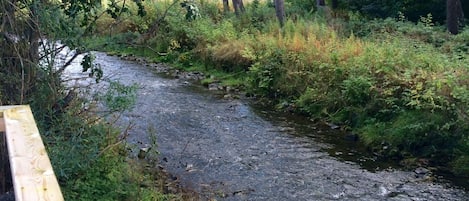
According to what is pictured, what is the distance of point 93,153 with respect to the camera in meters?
5.29

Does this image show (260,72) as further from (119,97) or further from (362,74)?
(119,97)

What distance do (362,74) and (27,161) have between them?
8.45 m

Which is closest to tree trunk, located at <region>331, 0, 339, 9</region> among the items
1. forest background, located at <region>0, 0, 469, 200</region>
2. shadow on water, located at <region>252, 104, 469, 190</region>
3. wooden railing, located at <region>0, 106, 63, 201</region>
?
forest background, located at <region>0, 0, 469, 200</region>

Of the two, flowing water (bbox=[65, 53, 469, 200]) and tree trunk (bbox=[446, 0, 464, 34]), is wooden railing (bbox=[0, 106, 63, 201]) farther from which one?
tree trunk (bbox=[446, 0, 464, 34])

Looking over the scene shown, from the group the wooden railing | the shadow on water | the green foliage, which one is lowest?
the shadow on water

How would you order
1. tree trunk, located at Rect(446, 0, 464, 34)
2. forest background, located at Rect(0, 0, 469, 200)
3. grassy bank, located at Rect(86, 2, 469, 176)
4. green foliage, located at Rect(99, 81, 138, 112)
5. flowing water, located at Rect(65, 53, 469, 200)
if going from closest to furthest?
forest background, located at Rect(0, 0, 469, 200) → green foliage, located at Rect(99, 81, 138, 112) → flowing water, located at Rect(65, 53, 469, 200) → grassy bank, located at Rect(86, 2, 469, 176) → tree trunk, located at Rect(446, 0, 464, 34)

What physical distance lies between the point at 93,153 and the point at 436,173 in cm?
511

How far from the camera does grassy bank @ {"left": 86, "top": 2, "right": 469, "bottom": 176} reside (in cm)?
820

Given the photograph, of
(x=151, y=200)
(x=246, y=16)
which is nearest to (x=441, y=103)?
→ (x=151, y=200)

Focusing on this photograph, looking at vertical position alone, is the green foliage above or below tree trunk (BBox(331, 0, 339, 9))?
above

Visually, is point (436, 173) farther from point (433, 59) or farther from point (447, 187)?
point (433, 59)

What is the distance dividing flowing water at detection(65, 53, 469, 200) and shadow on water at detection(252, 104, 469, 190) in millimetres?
17

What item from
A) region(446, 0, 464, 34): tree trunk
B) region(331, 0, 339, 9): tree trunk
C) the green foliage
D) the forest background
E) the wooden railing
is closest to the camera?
the wooden railing

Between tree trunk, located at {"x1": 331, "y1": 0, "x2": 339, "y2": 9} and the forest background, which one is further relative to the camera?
tree trunk, located at {"x1": 331, "y1": 0, "x2": 339, "y2": 9}
